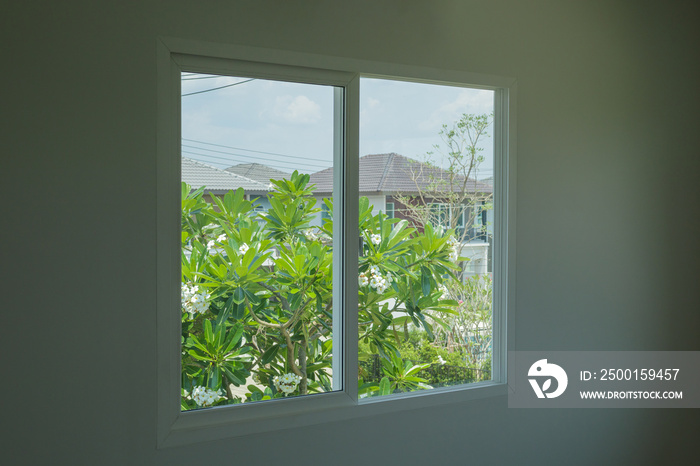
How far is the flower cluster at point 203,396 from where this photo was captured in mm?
2055

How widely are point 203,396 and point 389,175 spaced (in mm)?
1180

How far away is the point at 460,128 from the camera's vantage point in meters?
2.55

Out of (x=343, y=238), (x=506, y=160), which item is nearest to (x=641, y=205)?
(x=506, y=160)

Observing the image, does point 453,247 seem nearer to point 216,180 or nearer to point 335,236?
point 335,236

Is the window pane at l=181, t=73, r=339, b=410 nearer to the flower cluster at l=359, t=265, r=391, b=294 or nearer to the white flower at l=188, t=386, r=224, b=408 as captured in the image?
the white flower at l=188, t=386, r=224, b=408

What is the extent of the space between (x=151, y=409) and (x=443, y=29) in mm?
1931

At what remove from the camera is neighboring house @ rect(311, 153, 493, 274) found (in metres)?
2.34

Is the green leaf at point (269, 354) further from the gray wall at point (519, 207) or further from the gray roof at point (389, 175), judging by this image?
the gray roof at point (389, 175)

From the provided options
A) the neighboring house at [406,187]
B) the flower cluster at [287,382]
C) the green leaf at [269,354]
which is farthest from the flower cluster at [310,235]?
the flower cluster at [287,382]

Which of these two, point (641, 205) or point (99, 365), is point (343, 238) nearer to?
point (99, 365)

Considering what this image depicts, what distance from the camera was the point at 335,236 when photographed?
7.48ft

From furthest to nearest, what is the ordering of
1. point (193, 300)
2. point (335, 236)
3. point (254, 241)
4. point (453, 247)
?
1. point (453, 247)
2. point (335, 236)
3. point (254, 241)
4. point (193, 300)

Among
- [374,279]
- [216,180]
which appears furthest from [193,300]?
[374,279]

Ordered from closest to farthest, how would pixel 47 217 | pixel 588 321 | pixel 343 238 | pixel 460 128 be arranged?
1. pixel 47 217
2. pixel 343 238
3. pixel 460 128
4. pixel 588 321
